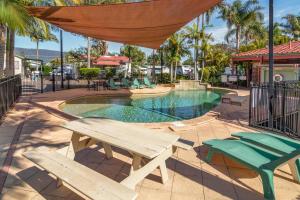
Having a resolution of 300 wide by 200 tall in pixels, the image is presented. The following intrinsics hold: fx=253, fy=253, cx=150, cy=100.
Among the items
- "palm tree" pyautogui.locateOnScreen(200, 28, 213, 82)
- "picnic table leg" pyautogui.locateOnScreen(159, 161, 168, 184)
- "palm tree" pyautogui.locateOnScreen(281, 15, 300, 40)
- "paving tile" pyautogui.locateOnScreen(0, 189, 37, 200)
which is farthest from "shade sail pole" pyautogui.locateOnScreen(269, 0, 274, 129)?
"palm tree" pyautogui.locateOnScreen(281, 15, 300, 40)

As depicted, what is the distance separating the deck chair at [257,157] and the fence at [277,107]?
7.45 feet

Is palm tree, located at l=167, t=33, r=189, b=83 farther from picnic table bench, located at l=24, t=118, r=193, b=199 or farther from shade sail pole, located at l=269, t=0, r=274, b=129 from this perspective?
picnic table bench, located at l=24, t=118, r=193, b=199

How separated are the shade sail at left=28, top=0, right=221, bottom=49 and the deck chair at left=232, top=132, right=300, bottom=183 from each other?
10.6 feet

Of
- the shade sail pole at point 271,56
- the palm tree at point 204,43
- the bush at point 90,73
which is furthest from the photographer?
the bush at point 90,73

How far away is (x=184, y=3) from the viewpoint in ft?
18.9

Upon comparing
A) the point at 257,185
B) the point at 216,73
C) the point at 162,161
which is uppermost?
the point at 216,73

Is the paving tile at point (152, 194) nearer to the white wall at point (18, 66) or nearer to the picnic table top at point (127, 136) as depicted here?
the picnic table top at point (127, 136)

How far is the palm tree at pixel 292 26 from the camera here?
3703cm

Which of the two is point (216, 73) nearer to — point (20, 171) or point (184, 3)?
point (184, 3)

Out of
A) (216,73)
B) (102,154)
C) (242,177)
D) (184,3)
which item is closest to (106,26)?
(184,3)

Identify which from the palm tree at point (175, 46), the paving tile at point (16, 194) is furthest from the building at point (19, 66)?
the paving tile at point (16, 194)

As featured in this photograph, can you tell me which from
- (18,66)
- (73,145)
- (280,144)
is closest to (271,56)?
(280,144)

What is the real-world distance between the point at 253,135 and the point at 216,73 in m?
18.9

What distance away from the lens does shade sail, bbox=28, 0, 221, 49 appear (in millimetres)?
5980
